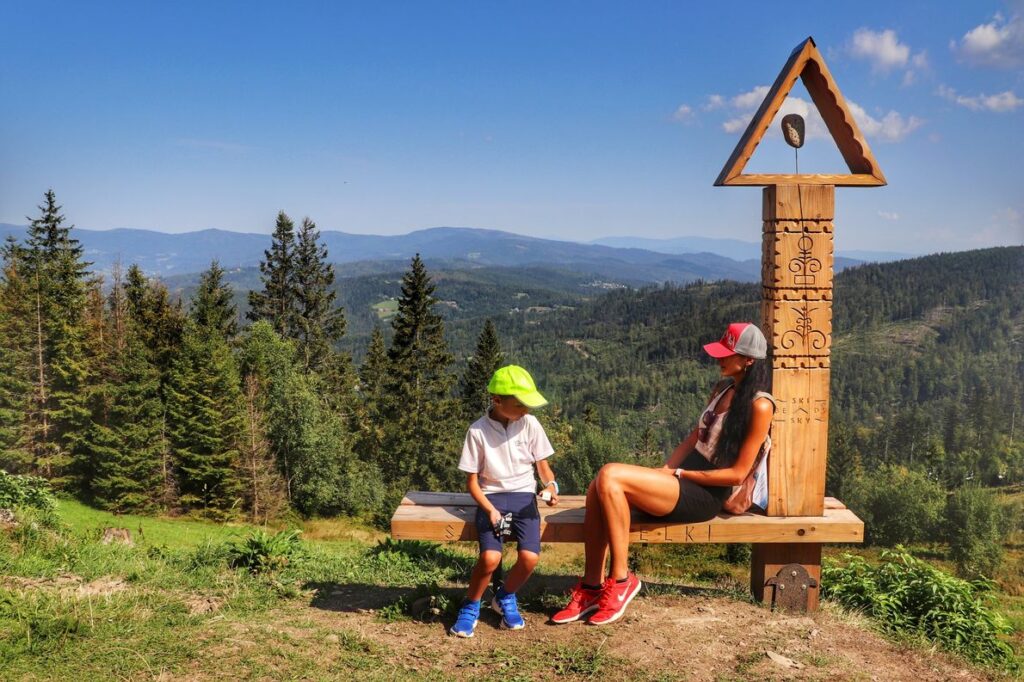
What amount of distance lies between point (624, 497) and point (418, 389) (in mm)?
32611

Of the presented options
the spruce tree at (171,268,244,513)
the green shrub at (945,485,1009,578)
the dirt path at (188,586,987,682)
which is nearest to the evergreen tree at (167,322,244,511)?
the spruce tree at (171,268,244,513)

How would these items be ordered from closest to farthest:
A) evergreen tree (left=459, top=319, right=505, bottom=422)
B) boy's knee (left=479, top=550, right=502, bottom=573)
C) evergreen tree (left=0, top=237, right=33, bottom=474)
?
boy's knee (left=479, top=550, right=502, bottom=573) < evergreen tree (left=0, top=237, right=33, bottom=474) < evergreen tree (left=459, top=319, right=505, bottom=422)

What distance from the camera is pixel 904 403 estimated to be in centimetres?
13362

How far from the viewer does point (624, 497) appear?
5.18 m

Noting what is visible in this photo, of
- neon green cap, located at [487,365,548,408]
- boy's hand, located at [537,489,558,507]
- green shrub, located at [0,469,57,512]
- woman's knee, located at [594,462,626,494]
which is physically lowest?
green shrub, located at [0,469,57,512]

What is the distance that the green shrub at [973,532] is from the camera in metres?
46.9

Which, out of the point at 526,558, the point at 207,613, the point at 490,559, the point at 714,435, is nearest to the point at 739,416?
the point at 714,435

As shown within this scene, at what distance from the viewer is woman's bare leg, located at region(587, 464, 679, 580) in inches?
202

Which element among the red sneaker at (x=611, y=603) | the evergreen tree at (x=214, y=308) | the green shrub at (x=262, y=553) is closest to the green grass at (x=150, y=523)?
the evergreen tree at (x=214, y=308)

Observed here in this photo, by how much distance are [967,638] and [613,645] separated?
312cm

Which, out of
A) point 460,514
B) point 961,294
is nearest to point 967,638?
point 460,514

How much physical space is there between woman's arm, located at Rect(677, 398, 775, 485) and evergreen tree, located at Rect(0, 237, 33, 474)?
31266mm

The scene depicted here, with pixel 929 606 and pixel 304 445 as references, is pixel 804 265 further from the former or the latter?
pixel 304 445

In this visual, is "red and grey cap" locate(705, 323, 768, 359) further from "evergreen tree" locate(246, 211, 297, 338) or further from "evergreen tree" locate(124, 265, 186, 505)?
"evergreen tree" locate(246, 211, 297, 338)
